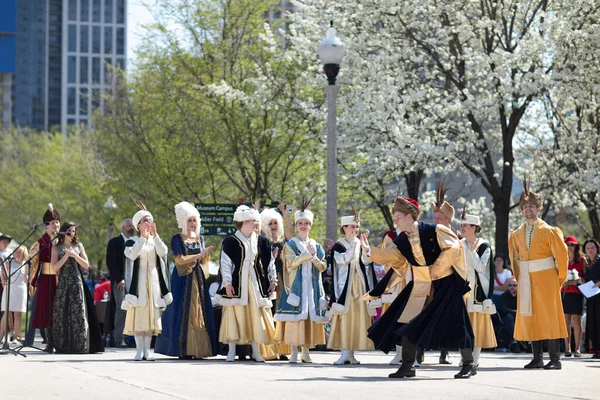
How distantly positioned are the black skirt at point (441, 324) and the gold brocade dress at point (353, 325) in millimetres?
3123

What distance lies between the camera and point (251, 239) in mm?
15430

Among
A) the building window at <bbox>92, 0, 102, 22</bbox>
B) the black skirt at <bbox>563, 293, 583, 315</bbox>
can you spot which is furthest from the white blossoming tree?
the building window at <bbox>92, 0, 102, 22</bbox>

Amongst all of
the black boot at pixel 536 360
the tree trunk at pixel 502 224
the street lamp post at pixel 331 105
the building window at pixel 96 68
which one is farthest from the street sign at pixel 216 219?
the building window at pixel 96 68

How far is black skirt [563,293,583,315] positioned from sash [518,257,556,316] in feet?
14.6

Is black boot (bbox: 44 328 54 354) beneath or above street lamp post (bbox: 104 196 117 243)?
beneath

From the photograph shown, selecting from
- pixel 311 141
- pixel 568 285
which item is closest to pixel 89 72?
pixel 311 141

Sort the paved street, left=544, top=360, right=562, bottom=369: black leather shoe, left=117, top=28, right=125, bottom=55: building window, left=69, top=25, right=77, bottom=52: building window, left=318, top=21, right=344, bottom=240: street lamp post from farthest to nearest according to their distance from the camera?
left=117, top=28, right=125, bottom=55: building window, left=69, top=25, right=77, bottom=52: building window, left=318, top=21, right=344, bottom=240: street lamp post, left=544, top=360, right=562, bottom=369: black leather shoe, the paved street

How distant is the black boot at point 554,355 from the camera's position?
13820 mm

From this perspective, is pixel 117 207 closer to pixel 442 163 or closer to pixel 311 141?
pixel 311 141

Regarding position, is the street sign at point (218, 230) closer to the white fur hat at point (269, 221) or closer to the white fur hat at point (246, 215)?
the white fur hat at point (269, 221)

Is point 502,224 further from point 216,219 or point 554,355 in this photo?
point 554,355

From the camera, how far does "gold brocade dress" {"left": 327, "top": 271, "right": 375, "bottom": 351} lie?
14.9 m

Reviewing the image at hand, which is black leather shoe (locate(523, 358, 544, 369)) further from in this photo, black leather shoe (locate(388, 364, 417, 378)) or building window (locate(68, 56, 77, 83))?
building window (locate(68, 56, 77, 83))

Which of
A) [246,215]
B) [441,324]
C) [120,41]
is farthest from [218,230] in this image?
[120,41]
